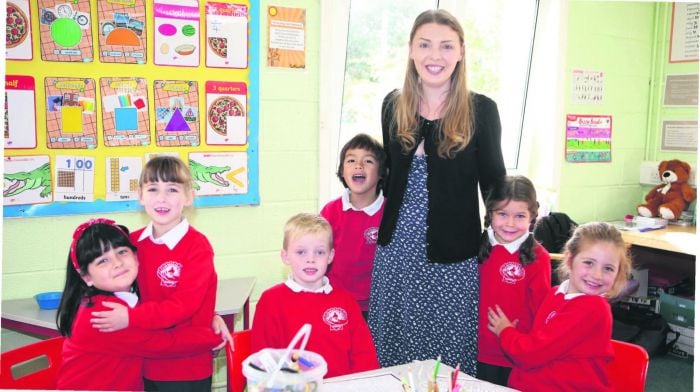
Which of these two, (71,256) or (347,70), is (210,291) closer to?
(71,256)

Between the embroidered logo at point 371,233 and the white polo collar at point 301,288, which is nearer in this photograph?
the white polo collar at point 301,288

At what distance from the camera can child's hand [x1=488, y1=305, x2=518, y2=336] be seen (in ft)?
6.34

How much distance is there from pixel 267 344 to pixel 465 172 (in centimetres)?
79

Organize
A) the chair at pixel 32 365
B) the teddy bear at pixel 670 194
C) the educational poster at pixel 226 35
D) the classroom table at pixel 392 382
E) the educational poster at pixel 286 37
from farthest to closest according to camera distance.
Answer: the teddy bear at pixel 670 194 → the educational poster at pixel 286 37 → the educational poster at pixel 226 35 → the chair at pixel 32 365 → the classroom table at pixel 392 382

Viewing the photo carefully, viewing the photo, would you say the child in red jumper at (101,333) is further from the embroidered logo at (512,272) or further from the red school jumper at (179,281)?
the embroidered logo at (512,272)

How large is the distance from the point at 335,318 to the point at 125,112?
140cm

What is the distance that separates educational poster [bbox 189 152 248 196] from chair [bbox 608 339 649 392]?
5.75 ft

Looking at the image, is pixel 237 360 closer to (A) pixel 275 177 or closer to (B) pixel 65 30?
(A) pixel 275 177

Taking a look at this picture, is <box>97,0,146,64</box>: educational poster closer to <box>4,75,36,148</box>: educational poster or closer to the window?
<box>4,75,36,148</box>: educational poster

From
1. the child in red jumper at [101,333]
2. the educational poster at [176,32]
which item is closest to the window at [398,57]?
the educational poster at [176,32]

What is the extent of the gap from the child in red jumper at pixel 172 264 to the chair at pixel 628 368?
1.11 m

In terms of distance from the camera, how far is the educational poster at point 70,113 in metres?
2.47

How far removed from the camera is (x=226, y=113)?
278 cm

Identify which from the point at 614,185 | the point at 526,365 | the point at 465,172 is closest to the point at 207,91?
the point at 465,172
